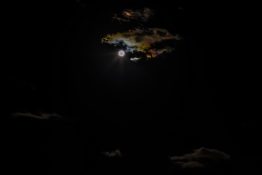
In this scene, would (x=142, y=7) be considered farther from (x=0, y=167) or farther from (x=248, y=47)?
(x=0, y=167)

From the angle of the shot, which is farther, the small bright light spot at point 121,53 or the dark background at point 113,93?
the small bright light spot at point 121,53

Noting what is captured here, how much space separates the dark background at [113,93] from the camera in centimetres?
467

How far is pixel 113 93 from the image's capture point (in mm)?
5398

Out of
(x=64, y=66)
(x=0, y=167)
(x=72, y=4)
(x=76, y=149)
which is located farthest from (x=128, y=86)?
(x=0, y=167)

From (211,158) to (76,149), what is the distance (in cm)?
195

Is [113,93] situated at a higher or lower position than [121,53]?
lower

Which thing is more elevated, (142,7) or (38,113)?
(142,7)

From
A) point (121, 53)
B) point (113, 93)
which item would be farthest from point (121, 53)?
point (113, 93)

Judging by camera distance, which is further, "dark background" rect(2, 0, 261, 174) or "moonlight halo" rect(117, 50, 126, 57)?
"moonlight halo" rect(117, 50, 126, 57)

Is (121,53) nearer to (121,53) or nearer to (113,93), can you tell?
(121,53)

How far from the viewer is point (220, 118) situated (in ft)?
18.4

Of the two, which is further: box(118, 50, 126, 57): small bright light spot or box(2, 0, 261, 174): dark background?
box(118, 50, 126, 57): small bright light spot

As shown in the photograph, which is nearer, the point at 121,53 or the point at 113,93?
the point at 113,93

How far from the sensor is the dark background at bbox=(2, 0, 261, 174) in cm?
467
